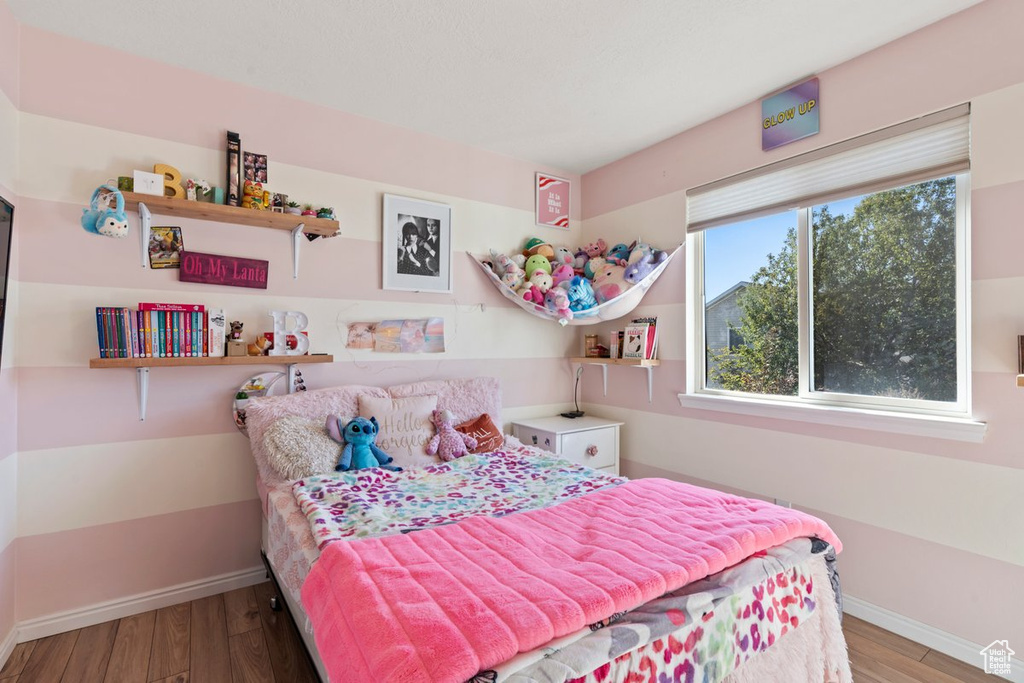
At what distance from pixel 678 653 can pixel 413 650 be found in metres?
0.64

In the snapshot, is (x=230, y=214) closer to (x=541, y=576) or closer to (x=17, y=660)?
(x=17, y=660)

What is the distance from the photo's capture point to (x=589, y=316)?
3.00m

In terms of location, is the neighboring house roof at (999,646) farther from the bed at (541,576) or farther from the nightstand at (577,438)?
the nightstand at (577,438)

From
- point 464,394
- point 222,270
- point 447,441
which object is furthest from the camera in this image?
point 464,394

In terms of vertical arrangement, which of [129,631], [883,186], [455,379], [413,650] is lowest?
[129,631]

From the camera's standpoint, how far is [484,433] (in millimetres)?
2559

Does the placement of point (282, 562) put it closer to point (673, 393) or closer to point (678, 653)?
point (678, 653)

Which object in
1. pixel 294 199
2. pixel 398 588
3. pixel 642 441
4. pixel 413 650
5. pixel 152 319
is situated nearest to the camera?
pixel 413 650

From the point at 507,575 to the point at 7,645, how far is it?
83.6 inches

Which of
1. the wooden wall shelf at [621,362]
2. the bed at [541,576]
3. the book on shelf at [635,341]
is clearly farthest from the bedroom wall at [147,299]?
the book on shelf at [635,341]

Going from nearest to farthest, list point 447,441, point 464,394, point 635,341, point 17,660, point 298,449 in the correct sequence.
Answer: point 17,660, point 298,449, point 447,441, point 464,394, point 635,341

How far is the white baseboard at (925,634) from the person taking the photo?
1.75 m

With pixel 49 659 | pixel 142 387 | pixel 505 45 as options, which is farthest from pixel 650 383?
pixel 49 659

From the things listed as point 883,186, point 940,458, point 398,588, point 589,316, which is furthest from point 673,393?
point 398,588
